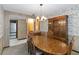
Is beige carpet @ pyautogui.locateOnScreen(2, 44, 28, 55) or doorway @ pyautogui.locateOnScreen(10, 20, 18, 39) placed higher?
doorway @ pyautogui.locateOnScreen(10, 20, 18, 39)

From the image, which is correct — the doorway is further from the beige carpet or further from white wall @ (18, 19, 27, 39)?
the beige carpet

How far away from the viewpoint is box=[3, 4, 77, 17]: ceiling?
5.20ft

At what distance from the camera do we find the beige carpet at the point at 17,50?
1603 mm

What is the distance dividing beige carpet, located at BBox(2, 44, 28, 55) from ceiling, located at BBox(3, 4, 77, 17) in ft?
2.02

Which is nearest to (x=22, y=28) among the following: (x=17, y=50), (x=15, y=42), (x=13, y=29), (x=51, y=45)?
(x=13, y=29)

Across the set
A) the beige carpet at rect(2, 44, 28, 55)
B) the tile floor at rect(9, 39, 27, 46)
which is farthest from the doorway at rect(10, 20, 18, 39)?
the beige carpet at rect(2, 44, 28, 55)

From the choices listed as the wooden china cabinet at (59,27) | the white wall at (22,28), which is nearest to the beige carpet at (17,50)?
the white wall at (22,28)

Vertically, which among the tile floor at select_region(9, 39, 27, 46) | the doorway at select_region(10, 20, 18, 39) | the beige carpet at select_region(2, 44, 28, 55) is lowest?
the beige carpet at select_region(2, 44, 28, 55)

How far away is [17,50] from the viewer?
1719 millimetres

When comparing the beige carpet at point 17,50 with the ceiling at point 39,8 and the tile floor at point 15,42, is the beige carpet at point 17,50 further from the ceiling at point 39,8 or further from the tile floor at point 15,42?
the ceiling at point 39,8

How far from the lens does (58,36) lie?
1713 mm

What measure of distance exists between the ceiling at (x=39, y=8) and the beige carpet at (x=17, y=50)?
2.02 ft
